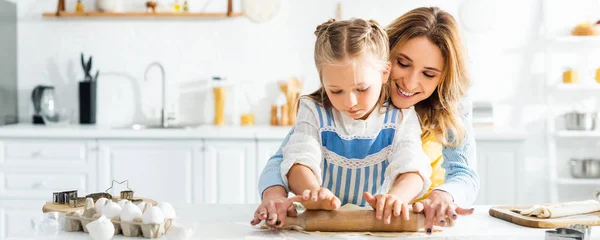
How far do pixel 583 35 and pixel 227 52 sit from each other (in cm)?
233

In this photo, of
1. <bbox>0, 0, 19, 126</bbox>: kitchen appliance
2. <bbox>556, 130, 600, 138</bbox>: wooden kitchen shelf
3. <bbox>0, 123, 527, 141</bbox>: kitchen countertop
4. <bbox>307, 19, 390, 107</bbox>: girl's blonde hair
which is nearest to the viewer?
<bbox>307, 19, 390, 107</bbox>: girl's blonde hair

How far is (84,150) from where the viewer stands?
461cm

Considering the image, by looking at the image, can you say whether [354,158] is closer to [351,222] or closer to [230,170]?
[351,222]

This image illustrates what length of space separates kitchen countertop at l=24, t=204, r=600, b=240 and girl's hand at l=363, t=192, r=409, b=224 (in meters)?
0.06

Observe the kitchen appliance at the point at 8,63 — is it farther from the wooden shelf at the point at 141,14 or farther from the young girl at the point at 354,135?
the young girl at the point at 354,135

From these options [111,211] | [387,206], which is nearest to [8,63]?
[111,211]

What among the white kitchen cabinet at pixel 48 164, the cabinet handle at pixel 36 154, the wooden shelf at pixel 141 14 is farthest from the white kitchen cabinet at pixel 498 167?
the cabinet handle at pixel 36 154

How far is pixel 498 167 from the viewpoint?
15.0 ft

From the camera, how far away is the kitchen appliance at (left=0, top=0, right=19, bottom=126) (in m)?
5.04

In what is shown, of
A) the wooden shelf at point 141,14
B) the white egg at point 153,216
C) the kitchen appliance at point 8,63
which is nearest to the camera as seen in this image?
the white egg at point 153,216

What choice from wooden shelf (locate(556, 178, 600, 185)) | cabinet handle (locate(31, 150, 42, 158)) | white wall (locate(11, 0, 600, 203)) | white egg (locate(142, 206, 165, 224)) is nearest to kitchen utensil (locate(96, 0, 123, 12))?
white wall (locate(11, 0, 600, 203))

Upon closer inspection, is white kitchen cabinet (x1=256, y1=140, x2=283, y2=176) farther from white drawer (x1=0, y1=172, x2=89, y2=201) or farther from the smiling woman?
the smiling woman

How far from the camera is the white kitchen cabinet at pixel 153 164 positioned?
4.59m

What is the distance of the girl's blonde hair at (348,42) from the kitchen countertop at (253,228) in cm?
40
